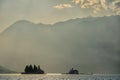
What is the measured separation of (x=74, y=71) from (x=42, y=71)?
9474mm

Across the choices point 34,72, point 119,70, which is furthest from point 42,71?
point 119,70

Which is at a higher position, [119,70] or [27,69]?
[27,69]

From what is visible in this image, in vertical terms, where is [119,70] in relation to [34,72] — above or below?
below

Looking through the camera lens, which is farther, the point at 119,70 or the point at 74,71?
the point at 74,71

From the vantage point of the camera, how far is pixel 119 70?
211ft

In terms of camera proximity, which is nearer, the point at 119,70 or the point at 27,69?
the point at 119,70

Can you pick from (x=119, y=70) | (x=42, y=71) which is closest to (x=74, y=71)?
(x=42, y=71)

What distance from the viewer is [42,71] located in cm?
11781

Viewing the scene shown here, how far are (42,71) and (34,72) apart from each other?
2399mm

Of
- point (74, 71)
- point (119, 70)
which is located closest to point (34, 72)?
point (74, 71)

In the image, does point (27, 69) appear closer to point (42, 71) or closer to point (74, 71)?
Result: point (42, 71)

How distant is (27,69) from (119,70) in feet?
166

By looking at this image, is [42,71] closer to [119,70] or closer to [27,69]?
[27,69]

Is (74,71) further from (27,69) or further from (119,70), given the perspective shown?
(119,70)
